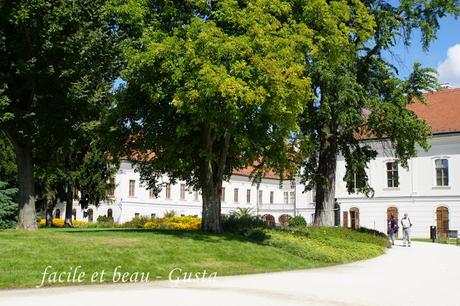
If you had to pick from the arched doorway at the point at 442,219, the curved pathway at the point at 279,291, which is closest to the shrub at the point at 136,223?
the arched doorway at the point at 442,219

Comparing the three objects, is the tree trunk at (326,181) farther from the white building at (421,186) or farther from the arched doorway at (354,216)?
the arched doorway at (354,216)

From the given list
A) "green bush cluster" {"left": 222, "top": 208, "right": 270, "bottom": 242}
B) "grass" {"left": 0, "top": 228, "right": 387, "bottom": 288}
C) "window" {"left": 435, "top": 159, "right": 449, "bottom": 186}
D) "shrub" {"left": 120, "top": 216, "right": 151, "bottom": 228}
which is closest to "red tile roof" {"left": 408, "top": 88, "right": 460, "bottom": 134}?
"window" {"left": 435, "top": 159, "right": 449, "bottom": 186}

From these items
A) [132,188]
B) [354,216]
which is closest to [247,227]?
[354,216]

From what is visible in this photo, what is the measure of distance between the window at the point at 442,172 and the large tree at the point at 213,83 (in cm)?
2820

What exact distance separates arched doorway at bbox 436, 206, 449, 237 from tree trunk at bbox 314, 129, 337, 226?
20828 millimetres

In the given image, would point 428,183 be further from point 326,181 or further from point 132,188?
point 132,188

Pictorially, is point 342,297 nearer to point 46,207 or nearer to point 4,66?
point 4,66

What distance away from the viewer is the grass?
43.2ft

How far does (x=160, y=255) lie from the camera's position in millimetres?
15367

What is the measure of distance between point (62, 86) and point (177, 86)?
238 inches

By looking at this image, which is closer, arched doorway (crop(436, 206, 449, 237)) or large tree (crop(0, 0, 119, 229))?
large tree (crop(0, 0, 119, 229))

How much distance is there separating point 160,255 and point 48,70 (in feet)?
31.6

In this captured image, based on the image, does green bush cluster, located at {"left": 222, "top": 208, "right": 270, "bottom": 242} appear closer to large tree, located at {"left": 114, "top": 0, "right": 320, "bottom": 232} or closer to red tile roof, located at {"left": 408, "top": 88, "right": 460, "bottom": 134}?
large tree, located at {"left": 114, "top": 0, "right": 320, "bottom": 232}

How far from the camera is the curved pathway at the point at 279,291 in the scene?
994 centimetres
